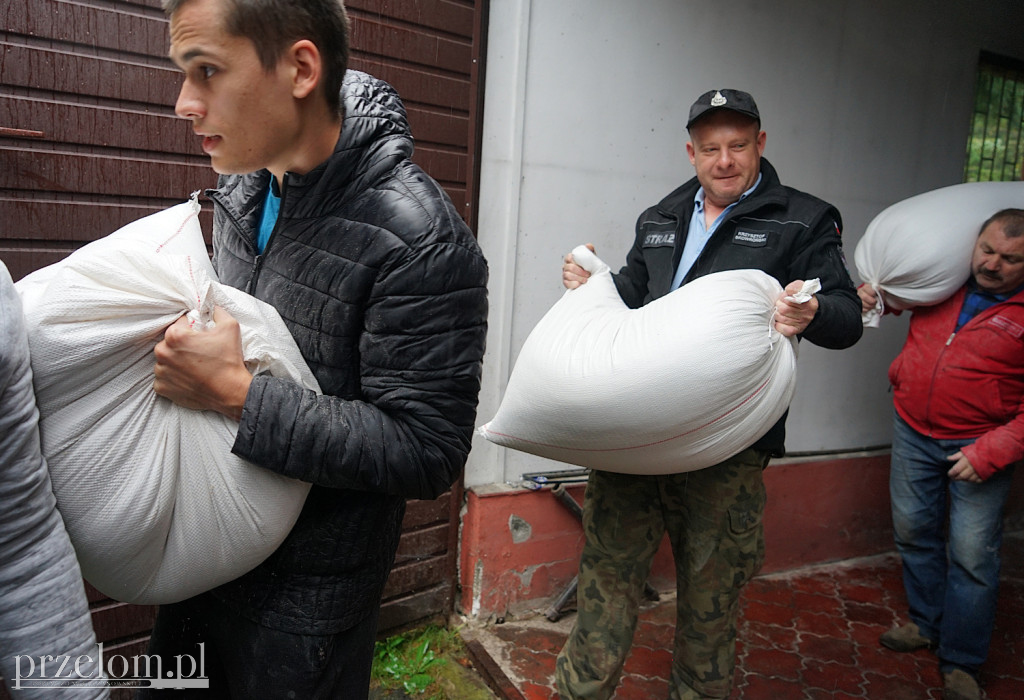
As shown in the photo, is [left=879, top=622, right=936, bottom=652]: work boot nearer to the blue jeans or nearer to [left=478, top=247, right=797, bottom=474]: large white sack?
the blue jeans

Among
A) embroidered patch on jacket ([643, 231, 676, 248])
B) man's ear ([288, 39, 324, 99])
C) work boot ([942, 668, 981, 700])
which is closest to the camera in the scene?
man's ear ([288, 39, 324, 99])

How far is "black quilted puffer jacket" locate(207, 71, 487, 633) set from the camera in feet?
3.68

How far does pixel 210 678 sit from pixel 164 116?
5.23 feet

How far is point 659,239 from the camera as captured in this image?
7.41 feet

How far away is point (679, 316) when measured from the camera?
5.75 feet

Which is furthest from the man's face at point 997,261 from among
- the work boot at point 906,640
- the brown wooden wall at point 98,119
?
the brown wooden wall at point 98,119

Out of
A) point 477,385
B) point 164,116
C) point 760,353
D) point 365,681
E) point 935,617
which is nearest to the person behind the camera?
point 477,385

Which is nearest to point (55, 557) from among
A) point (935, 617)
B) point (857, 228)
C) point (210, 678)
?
point (210, 678)

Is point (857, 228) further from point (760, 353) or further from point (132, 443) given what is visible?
point (132, 443)

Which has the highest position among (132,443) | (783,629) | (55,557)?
(132,443)

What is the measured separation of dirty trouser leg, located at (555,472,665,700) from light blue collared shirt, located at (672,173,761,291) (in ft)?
2.13

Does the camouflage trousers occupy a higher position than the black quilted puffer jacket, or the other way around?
the black quilted puffer jacket

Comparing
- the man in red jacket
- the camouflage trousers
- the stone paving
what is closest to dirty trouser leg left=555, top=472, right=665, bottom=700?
the camouflage trousers

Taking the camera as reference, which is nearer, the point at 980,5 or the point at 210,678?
the point at 210,678
